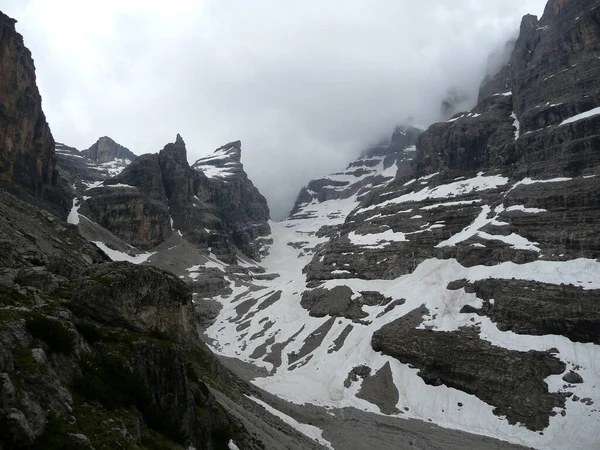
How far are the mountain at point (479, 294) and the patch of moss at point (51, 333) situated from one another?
39.2 metres

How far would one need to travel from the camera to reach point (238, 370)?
73.6 m

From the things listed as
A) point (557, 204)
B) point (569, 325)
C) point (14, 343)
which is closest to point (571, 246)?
point (557, 204)

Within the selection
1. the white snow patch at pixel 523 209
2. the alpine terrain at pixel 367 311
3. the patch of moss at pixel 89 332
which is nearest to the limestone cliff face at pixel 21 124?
the alpine terrain at pixel 367 311

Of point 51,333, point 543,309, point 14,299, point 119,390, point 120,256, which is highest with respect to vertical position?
point 120,256

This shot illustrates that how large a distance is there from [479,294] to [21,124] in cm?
12654

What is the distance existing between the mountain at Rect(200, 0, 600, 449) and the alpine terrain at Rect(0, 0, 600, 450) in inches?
14.9

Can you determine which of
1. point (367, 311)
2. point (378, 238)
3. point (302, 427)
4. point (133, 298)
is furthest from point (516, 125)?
point (133, 298)

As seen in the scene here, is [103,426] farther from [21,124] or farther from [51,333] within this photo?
[21,124]

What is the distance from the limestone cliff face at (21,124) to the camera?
109 meters

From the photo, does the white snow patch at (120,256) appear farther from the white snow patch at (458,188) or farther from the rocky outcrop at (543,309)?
the rocky outcrop at (543,309)

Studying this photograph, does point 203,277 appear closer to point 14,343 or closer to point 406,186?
point 406,186

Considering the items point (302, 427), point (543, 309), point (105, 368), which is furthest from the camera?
point (543, 309)

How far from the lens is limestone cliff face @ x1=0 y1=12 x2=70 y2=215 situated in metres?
109

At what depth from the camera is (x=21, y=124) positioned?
114562mm
